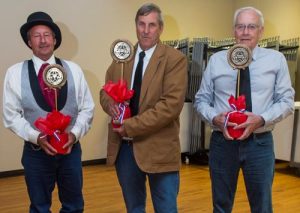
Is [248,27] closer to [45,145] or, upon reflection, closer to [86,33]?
[45,145]

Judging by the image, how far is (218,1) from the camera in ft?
19.9

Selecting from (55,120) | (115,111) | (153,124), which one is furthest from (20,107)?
(153,124)

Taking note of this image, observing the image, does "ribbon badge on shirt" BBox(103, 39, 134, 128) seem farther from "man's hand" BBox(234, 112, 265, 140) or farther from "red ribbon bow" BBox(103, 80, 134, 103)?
"man's hand" BBox(234, 112, 265, 140)

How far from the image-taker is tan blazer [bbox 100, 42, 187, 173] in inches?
75.0

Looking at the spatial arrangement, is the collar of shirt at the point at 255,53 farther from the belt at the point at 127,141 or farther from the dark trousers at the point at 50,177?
the dark trousers at the point at 50,177

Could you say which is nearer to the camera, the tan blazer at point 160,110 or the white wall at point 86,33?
the tan blazer at point 160,110

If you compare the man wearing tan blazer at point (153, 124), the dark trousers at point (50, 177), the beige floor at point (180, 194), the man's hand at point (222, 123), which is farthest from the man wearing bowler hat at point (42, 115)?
the beige floor at point (180, 194)

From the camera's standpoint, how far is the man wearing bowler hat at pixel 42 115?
6.53 feet

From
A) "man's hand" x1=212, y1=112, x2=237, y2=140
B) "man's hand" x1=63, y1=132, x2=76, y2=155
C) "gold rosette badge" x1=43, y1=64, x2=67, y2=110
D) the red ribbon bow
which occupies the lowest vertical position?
"man's hand" x1=63, y1=132, x2=76, y2=155

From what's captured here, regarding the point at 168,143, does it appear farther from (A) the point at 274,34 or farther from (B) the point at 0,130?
(A) the point at 274,34

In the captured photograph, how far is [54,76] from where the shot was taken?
76.6 inches

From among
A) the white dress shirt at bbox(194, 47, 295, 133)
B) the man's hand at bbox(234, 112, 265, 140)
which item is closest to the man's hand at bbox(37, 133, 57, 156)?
the white dress shirt at bbox(194, 47, 295, 133)

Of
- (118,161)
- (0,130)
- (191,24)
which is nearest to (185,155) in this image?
(191,24)

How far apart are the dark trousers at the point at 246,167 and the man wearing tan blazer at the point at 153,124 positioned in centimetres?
22
